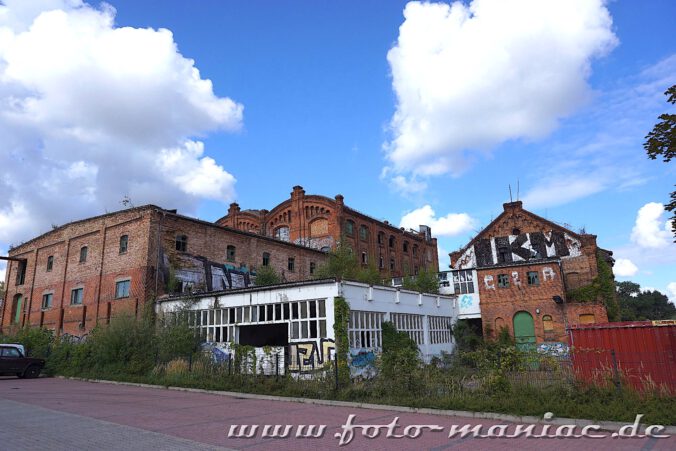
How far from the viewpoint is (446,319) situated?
30266 mm

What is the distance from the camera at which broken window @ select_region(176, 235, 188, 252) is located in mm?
28094

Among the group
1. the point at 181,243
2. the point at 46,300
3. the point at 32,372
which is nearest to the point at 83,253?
the point at 46,300

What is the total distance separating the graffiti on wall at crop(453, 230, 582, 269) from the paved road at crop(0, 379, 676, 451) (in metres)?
27.1

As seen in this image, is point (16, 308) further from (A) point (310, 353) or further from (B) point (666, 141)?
(B) point (666, 141)

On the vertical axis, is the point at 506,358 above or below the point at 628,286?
below

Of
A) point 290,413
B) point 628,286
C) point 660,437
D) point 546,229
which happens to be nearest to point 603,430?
point 660,437

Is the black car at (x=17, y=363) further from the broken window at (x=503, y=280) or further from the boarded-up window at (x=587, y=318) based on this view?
the boarded-up window at (x=587, y=318)

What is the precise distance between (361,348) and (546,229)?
2525 centimetres

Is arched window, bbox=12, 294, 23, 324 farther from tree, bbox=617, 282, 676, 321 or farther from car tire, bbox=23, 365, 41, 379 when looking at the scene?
tree, bbox=617, 282, 676, 321

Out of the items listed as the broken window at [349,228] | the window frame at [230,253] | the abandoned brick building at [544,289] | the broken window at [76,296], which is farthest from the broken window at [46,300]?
the abandoned brick building at [544,289]

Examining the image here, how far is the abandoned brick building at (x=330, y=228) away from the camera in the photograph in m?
44.8

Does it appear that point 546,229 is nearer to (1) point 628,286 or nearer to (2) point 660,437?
(2) point 660,437

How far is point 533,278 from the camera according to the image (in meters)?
31.9

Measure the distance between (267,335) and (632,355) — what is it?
18602mm
